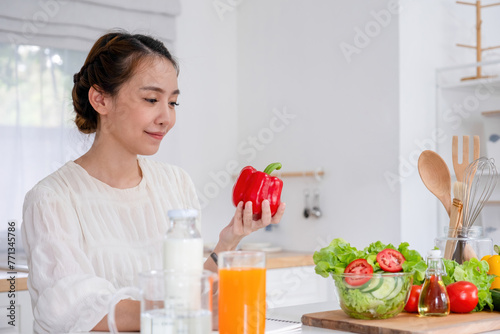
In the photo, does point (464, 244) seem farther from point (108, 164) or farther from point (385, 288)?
point (108, 164)

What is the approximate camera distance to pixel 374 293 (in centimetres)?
124

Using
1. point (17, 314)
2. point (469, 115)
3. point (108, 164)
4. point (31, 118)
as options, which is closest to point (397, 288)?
point (108, 164)

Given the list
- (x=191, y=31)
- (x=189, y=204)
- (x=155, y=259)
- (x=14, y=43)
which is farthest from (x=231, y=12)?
(x=155, y=259)

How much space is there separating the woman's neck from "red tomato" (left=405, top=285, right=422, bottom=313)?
2.45 ft

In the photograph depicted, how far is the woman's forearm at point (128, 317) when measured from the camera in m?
1.18

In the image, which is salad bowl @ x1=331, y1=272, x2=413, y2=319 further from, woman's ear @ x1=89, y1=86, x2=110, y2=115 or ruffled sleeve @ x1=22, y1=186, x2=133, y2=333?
woman's ear @ x1=89, y1=86, x2=110, y2=115

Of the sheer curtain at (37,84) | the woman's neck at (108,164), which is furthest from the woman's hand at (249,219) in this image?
the sheer curtain at (37,84)

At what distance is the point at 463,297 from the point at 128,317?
0.69 metres

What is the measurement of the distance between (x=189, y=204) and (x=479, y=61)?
184 centimetres

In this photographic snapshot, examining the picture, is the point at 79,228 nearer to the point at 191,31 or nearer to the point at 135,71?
the point at 135,71

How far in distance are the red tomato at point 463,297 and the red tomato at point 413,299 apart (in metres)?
0.07

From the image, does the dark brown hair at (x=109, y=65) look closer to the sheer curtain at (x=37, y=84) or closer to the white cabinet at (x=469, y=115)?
the sheer curtain at (x=37, y=84)

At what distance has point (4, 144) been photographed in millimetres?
2996

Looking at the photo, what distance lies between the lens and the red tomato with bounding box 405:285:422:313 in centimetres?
134
